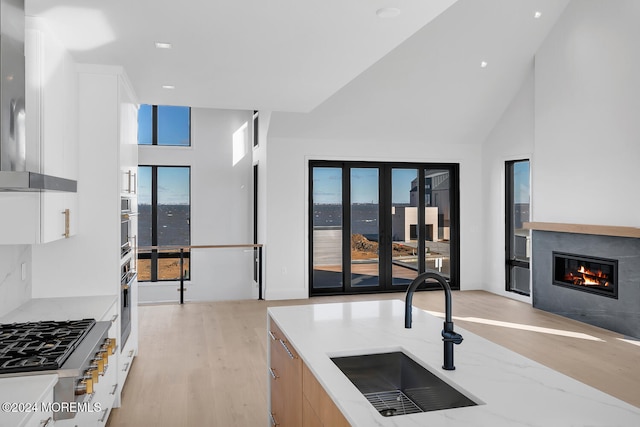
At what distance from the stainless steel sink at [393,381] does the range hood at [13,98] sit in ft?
4.89

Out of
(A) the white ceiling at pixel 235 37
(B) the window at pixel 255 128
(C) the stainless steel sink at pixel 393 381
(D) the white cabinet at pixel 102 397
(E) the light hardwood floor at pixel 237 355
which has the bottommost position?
(E) the light hardwood floor at pixel 237 355

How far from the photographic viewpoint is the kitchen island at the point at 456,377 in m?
1.37

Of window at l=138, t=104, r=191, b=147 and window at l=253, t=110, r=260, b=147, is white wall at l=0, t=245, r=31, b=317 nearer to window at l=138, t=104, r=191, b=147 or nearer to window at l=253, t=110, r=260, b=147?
window at l=253, t=110, r=260, b=147

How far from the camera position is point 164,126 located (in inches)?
367

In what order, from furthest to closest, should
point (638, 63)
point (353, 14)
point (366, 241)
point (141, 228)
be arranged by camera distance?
point (141, 228) < point (366, 241) < point (638, 63) < point (353, 14)

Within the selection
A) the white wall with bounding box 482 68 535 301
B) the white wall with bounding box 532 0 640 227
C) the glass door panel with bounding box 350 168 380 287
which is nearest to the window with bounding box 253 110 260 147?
the glass door panel with bounding box 350 168 380 287

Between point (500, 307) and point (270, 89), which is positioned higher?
point (270, 89)

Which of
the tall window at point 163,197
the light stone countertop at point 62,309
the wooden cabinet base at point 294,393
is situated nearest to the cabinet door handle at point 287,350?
the wooden cabinet base at point 294,393

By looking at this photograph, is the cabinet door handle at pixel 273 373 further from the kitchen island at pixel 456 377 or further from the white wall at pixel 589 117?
the white wall at pixel 589 117

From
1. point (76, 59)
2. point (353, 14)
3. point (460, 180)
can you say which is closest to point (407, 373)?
point (353, 14)

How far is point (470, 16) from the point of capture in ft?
19.4

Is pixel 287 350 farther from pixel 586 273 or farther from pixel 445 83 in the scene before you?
pixel 445 83

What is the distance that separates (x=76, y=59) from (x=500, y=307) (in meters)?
5.98

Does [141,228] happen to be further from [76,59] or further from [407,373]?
[407,373]
